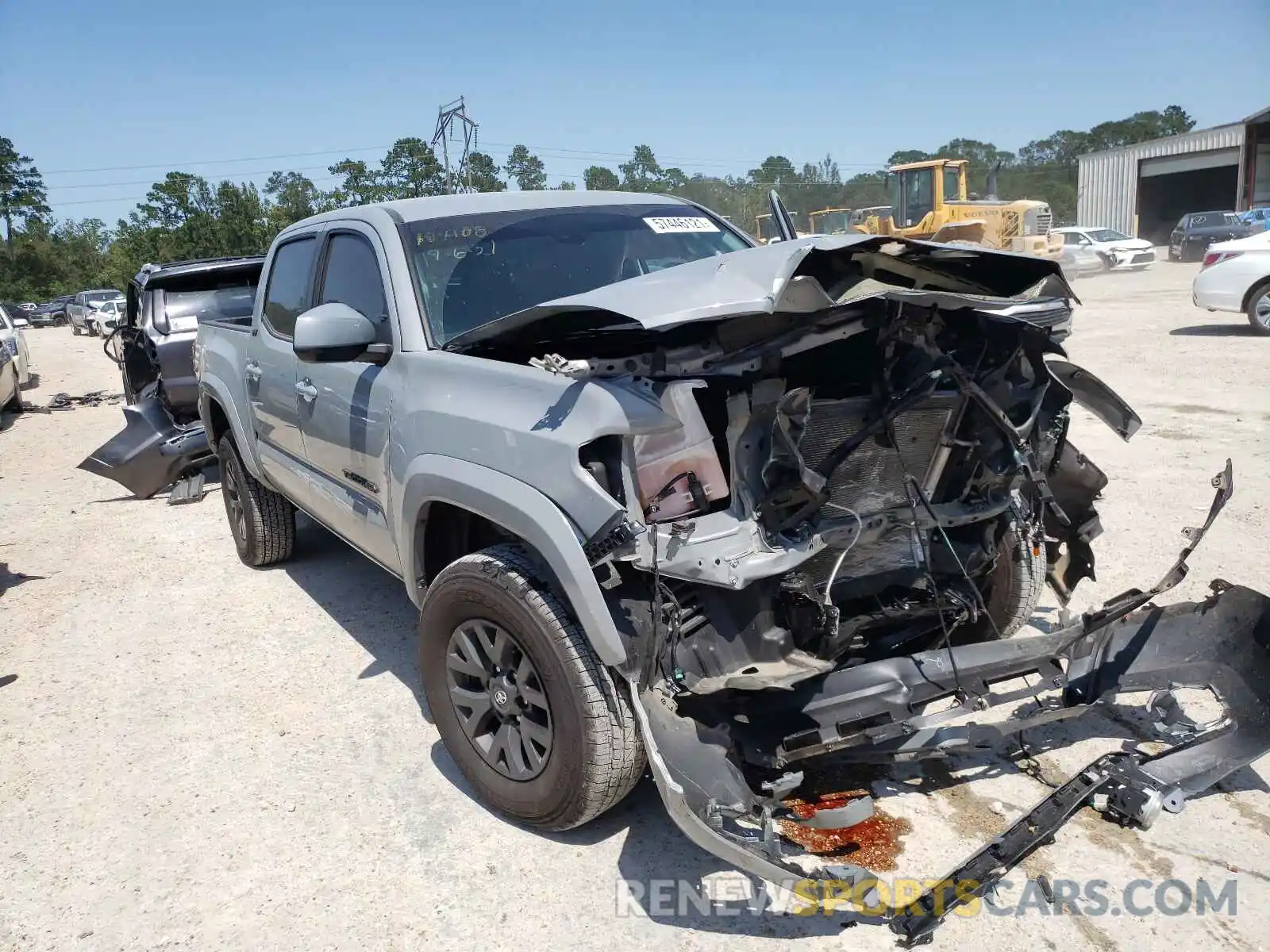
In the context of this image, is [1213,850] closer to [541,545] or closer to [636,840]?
[636,840]

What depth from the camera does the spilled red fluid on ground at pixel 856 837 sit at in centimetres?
277

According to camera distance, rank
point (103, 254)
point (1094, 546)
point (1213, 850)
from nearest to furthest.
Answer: point (1213, 850), point (1094, 546), point (103, 254)

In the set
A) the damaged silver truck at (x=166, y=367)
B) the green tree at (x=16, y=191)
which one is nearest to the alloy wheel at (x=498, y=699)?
the damaged silver truck at (x=166, y=367)

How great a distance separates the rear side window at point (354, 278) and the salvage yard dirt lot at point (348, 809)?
1691 mm

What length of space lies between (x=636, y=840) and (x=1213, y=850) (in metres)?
1.74

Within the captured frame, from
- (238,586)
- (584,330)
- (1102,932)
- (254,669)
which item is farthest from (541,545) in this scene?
(238,586)

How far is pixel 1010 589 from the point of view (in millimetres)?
3732

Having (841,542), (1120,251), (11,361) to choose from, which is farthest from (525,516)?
(1120,251)

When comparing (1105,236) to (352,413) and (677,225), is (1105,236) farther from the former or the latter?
(352,413)

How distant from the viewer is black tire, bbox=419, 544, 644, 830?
8.49 feet

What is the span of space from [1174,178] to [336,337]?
161 ft

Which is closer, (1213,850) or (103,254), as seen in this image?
(1213,850)

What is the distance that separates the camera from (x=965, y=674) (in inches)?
115

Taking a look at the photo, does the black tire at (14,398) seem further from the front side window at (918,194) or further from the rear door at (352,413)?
the front side window at (918,194)
